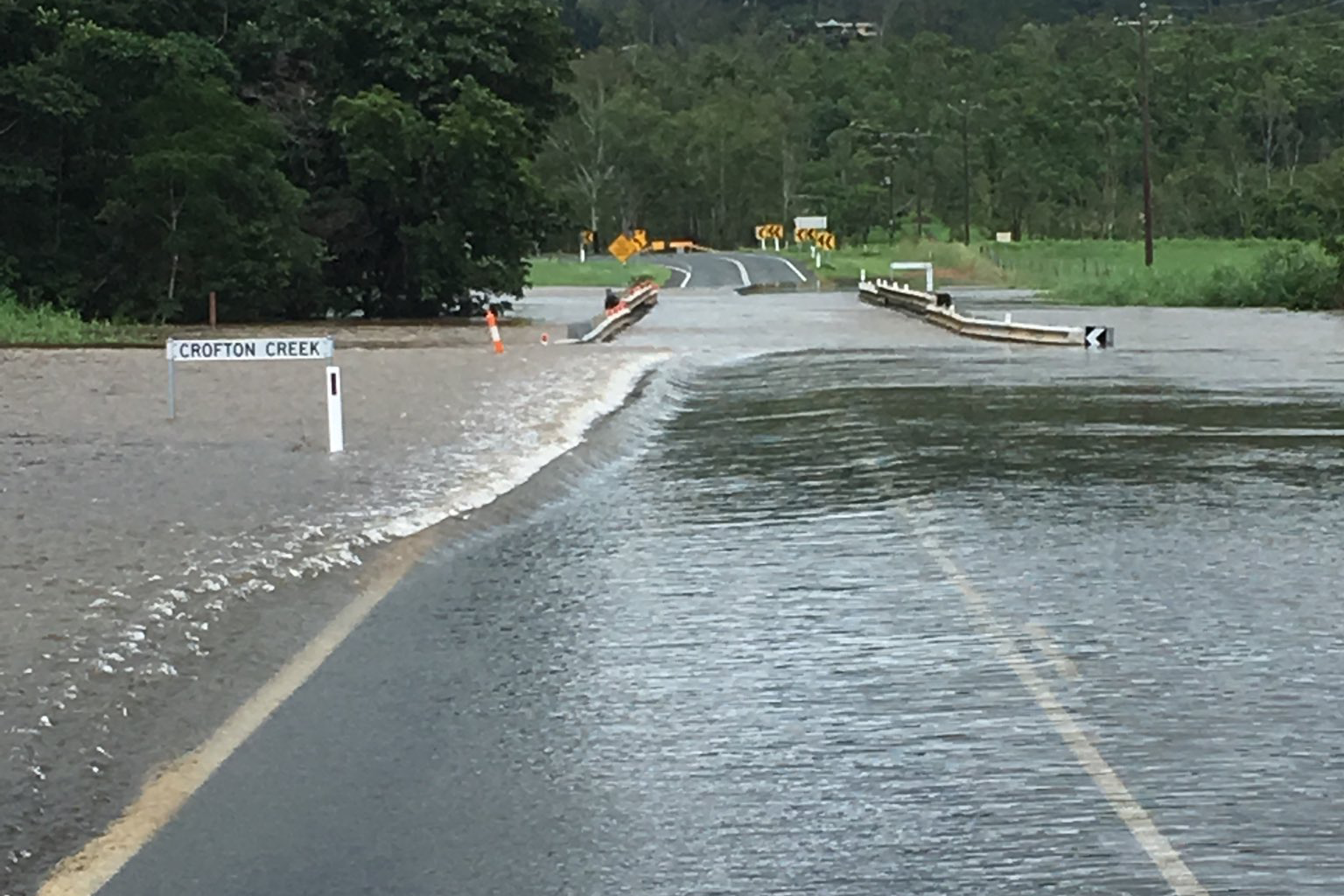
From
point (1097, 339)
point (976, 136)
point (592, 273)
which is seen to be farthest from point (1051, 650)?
point (976, 136)

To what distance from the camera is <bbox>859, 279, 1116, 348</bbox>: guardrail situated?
36.3 metres

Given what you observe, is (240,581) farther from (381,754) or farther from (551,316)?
(551,316)

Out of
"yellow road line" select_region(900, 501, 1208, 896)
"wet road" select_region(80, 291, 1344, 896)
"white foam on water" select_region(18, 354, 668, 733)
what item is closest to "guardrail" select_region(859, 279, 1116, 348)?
"white foam on water" select_region(18, 354, 668, 733)

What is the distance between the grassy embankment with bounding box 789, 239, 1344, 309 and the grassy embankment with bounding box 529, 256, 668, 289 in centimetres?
873

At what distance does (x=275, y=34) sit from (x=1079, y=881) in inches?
1888

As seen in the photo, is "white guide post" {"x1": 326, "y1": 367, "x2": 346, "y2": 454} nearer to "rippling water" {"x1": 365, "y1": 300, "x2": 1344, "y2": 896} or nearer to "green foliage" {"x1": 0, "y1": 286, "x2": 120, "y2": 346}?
"rippling water" {"x1": 365, "y1": 300, "x2": 1344, "y2": 896}

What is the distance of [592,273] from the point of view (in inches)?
3839

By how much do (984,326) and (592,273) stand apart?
58.0 meters

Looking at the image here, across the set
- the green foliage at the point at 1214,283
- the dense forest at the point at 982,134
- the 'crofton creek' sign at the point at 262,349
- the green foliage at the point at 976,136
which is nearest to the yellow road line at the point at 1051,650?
the 'crofton creek' sign at the point at 262,349

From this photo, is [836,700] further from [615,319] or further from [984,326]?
[615,319]

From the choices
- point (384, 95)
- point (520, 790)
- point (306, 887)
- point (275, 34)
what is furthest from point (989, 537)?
point (275, 34)

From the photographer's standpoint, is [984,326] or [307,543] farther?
[984,326]

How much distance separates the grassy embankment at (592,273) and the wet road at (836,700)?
225 feet

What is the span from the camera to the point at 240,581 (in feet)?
38.1
